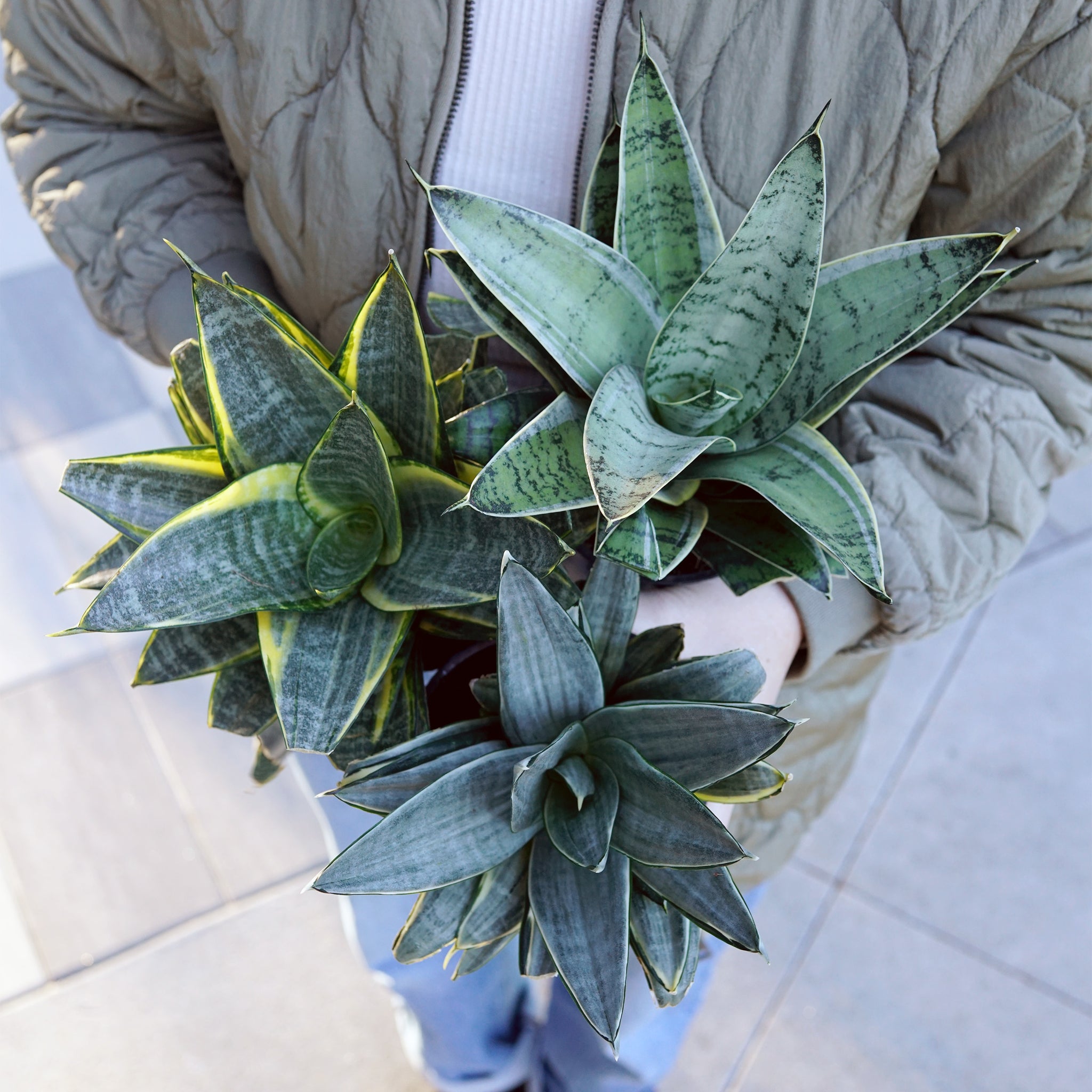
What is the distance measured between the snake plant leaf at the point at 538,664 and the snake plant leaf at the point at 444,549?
0.7 inches

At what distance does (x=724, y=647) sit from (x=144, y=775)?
4.57 feet

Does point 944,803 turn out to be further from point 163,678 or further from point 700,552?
point 163,678

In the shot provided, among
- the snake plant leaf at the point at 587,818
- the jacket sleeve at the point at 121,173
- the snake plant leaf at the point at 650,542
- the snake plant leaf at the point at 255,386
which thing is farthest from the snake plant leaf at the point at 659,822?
the jacket sleeve at the point at 121,173

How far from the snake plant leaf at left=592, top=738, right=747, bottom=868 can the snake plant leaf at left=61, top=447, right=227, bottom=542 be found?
258 millimetres

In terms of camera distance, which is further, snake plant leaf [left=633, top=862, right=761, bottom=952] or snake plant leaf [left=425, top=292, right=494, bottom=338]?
snake plant leaf [left=425, top=292, right=494, bottom=338]

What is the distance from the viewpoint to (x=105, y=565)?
533 millimetres

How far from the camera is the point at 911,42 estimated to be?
2.15 ft

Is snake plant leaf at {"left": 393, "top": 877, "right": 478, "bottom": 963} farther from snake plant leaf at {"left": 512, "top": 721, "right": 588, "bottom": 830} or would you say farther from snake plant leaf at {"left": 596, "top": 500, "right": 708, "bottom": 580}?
snake plant leaf at {"left": 596, "top": 500, "right": 708, "bottom": 580}

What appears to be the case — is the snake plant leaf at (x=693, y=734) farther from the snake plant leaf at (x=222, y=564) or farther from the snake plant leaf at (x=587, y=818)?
the snake plant leaf at (x=222, y=564)

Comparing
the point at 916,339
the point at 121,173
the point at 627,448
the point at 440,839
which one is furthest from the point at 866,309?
the point at 121,173

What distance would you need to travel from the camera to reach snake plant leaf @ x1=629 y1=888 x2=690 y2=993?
0.53 meters

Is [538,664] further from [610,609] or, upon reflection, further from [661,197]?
[661,197]

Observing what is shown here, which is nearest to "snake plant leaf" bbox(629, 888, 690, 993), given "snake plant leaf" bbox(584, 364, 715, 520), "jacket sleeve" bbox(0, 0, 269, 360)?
A: "snake plant leaf" bbox(584, 364, 715, 520)

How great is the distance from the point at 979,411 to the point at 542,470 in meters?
0.48
